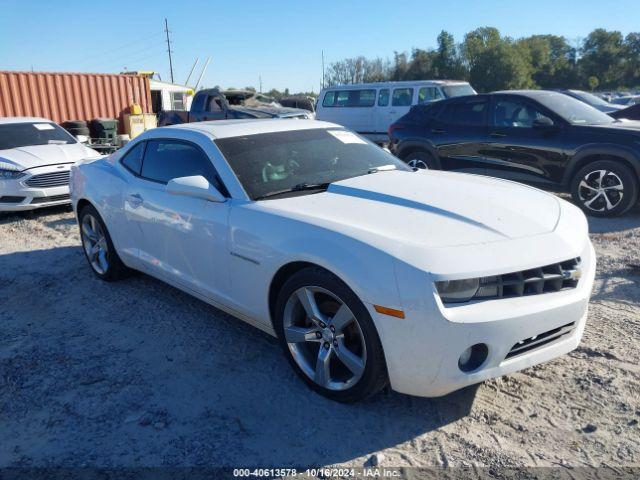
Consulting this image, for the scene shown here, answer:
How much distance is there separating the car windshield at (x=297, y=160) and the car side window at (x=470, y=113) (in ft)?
14.2

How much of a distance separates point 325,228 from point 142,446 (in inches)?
57.5

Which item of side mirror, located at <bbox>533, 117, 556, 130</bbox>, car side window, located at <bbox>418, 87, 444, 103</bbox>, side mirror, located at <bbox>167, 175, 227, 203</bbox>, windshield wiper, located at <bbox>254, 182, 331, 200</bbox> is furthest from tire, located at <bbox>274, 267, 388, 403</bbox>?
car side window, located at <bbox>418, 87, 444, 103</bbox>

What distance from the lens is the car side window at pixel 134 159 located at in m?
4.65

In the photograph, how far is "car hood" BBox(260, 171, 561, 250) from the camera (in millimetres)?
2811

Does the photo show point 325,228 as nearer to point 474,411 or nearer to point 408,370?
point 408,370

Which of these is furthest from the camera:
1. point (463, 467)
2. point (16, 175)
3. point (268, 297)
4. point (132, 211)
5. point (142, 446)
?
point (16, 175)

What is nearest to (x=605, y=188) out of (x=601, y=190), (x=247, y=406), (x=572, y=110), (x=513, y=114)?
(x=601, y=190)

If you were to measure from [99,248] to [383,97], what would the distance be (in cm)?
1098

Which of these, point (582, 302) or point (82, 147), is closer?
point (582, 302)

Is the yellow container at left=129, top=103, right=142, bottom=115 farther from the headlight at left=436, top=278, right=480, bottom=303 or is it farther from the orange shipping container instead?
the headlight at left=436, top=278, right=480, bottom=303

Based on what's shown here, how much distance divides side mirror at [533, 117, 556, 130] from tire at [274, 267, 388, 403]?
5.65m

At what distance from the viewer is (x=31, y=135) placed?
9234 mm

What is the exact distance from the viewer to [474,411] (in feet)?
9.64

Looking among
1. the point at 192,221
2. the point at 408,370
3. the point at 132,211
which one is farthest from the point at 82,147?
the point at 408,370
